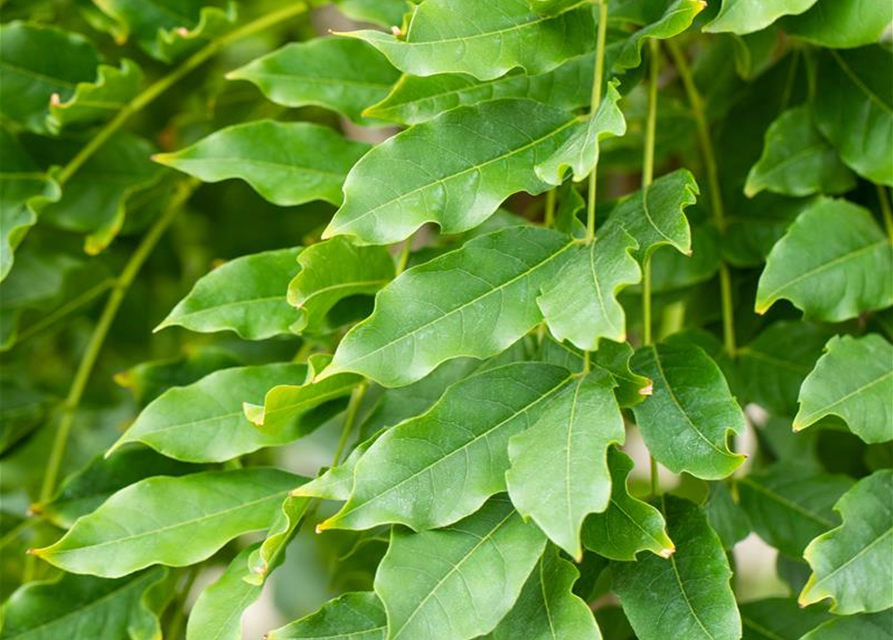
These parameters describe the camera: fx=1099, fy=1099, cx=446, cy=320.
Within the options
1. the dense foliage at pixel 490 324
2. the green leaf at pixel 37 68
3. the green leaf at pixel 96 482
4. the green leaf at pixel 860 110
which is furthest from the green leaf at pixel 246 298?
the green leaf at pixel 860 110

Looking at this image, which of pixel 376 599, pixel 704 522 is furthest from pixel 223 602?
pixel 704 522

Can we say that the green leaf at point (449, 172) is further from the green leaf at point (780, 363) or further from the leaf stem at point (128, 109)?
the leaf stem at point (128, 109)

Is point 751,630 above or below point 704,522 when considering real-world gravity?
below

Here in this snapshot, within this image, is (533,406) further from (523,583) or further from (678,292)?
(678,292)

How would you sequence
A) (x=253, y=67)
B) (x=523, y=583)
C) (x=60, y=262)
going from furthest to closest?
(x=60, y=262) → (x=253, y=67) → (x=523, y=583)

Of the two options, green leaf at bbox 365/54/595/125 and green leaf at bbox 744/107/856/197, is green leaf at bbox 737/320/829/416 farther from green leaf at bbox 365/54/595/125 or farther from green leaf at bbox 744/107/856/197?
green leaf at bbox 365/54/595/125

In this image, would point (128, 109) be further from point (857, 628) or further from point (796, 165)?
point (857, 628)
